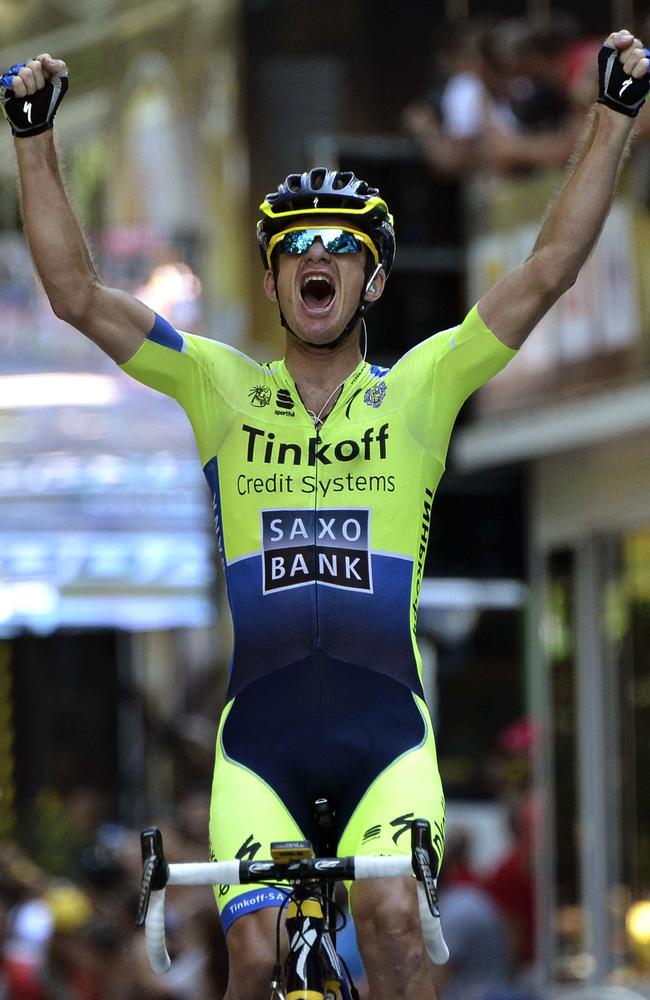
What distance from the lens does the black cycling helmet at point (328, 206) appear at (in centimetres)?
540

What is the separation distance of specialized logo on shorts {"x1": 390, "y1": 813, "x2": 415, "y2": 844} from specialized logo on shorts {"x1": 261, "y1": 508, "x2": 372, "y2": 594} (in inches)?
22.7

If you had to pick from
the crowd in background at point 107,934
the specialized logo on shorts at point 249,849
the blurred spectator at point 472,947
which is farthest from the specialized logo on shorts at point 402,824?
the blurred spectator at point 472,947

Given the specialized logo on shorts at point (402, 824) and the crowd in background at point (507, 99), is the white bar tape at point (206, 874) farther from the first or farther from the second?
the crowd in background at point (507, 99)

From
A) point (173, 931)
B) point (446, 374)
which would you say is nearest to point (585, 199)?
point (446, 374)

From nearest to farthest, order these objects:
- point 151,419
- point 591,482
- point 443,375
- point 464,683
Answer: point 443,375 < point 591,482 < point 464,683 < point 151,419

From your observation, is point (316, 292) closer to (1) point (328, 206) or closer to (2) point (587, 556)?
(1) point (328, 206)

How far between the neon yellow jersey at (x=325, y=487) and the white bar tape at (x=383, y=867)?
751 millimetres

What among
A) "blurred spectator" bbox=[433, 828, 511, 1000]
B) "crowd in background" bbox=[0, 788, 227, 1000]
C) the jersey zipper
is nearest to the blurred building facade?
"blurred spectator" bbox=[433, 828, 511, 1000]

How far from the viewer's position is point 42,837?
21.0 meters

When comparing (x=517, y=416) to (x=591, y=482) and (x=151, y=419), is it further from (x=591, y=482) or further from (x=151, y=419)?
(x=151, y=419)

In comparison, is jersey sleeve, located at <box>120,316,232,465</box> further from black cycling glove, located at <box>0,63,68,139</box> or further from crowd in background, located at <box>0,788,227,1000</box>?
crowd in background, located at <box>0,788,227,1000</box>

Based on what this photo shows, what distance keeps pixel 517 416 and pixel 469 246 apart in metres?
1.54

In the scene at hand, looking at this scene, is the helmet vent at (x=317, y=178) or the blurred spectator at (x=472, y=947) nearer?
the helmet vent at (x=317, y=178)

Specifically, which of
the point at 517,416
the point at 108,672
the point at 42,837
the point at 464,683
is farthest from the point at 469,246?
the point at 108,672
